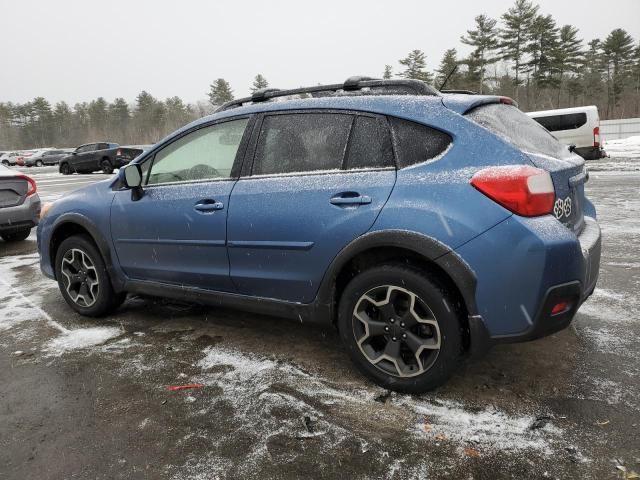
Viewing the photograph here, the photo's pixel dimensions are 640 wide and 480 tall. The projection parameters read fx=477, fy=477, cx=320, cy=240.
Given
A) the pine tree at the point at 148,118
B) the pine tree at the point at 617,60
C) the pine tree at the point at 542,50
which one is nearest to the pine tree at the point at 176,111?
the pine tree at the point at 148,118

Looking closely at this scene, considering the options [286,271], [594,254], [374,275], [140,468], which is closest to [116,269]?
[286,271]

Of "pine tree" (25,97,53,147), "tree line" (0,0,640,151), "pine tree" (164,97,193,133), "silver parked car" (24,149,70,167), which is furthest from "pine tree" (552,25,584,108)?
"pine tree" (25,97,53,147)


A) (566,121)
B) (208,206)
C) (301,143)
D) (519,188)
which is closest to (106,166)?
(566,121)

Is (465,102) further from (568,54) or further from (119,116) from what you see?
(119,116)

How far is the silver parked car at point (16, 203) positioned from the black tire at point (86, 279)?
148 inches

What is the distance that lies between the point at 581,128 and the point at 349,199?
17974 mm

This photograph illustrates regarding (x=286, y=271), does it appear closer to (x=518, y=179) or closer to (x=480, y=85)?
(x=518, y=179)

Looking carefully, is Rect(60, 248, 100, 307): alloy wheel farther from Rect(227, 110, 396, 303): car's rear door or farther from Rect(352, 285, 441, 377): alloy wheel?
Rect(352, 285, 441, 377): alloy wheel

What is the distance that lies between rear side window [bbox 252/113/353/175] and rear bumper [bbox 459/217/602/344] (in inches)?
38.8

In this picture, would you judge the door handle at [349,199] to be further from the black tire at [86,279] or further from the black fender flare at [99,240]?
the black tire at [86,279]

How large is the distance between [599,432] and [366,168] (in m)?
1.73

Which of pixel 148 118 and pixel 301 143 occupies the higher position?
pixel 148 118

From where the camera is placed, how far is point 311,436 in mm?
2299

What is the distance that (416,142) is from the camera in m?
2.58
